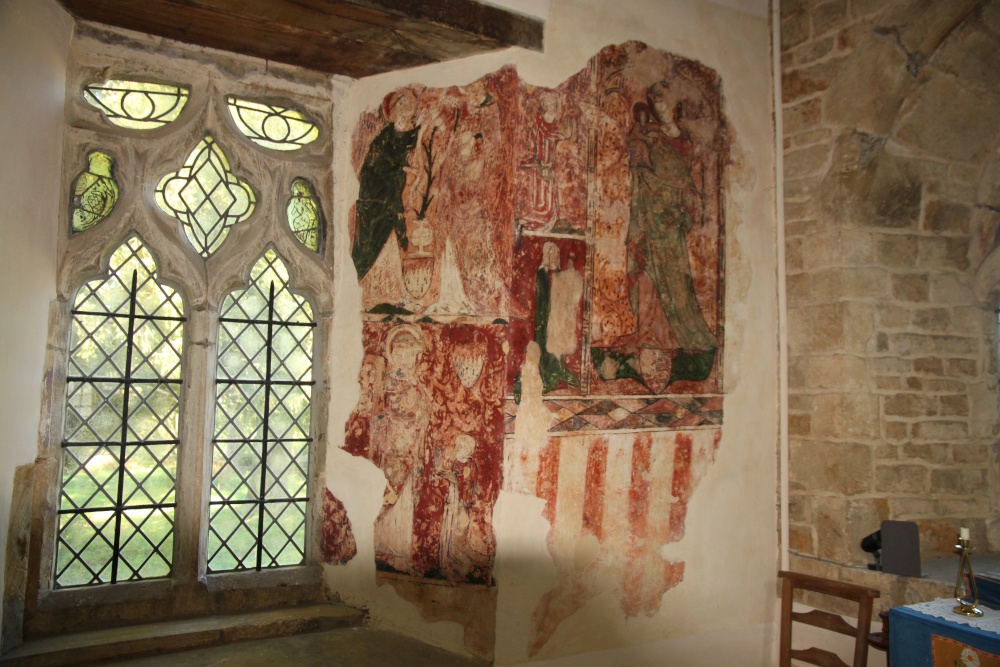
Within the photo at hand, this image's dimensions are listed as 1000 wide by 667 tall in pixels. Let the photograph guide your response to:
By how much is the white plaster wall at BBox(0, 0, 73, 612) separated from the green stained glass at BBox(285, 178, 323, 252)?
109 centimetres

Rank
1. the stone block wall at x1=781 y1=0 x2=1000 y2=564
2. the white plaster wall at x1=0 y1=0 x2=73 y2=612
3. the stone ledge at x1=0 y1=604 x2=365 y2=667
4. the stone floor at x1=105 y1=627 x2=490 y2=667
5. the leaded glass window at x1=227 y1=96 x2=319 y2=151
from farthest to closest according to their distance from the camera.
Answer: the stone block wall at x1=781 y1=0 x2=1000 y2=564, the leaded glass window at x1=227 y1=96 x2=319 y2=151, the stone floor at x1=105 y1=627 x2=490 y2=667, the stone ledge at x1=0 y1=604 x2=365 y2=667, the white plaster wall at x1=0 y1=0 x2=73 y2=612

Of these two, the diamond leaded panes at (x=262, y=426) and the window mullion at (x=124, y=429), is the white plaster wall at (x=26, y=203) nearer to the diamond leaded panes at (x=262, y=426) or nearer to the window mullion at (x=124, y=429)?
the window mullion at (x=124, y=429)

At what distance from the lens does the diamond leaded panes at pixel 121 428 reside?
3641 mm

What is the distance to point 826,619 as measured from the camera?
3.70 m

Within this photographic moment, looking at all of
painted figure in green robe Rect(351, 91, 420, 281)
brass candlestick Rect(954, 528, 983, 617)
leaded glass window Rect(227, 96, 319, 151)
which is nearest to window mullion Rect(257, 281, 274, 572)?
painted figure in green robe Rect(351, 91, 420, 281)

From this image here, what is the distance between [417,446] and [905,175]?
10.2 feet

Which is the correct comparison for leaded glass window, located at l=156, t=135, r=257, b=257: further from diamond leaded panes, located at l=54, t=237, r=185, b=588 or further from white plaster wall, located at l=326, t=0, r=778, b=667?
white plaster wall, located at l=326, t=0, r=778, b=667

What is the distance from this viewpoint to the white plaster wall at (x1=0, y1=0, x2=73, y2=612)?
3051 mm

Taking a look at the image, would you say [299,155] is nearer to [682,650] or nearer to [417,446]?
[417,446]

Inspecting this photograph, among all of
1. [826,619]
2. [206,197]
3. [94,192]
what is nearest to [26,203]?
[94,192]

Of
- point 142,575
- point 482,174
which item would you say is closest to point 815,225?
point 482,174

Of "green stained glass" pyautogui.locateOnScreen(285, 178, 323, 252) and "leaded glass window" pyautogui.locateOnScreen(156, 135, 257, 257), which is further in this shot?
"green stained glass" pyautogui.locateOnScreen(285, 178, 323, 252)

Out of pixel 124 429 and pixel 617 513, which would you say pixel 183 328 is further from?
pixel 617 513

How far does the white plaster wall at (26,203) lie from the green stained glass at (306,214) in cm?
109
